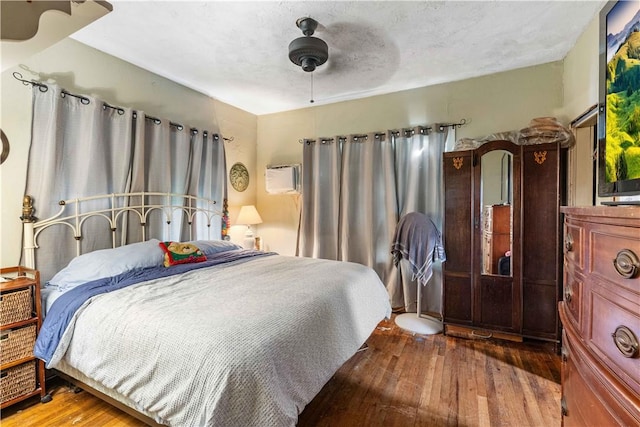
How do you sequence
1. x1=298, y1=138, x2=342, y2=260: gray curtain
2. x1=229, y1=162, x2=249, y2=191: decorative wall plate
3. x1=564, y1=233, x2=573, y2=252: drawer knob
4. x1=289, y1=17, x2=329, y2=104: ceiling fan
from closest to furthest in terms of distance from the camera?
x1=564, y1=233, x2=573, y2=252: drawer knob, x1=289, y1=17, x2=329, y2=104: ceiling fan, x1=298, y1=138, x2=342, y2=260: gray curtain, x1=229, y1=162, x2=249, y2=191: decorative wall plate

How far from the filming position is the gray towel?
2.86 metres

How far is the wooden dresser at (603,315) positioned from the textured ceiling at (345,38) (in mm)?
1833

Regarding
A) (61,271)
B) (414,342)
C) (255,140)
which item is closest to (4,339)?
(61,271)

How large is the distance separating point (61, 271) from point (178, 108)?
6.51 feet

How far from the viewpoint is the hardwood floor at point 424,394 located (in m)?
1.70

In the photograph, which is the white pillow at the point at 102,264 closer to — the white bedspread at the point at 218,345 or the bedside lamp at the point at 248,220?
the white bedspread at the point at 218,345

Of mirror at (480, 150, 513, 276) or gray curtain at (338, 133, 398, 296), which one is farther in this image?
gray curtain at (338, 133, 398, 296)

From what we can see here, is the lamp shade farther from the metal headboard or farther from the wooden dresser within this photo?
the wooden dresser

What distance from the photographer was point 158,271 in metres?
2.23

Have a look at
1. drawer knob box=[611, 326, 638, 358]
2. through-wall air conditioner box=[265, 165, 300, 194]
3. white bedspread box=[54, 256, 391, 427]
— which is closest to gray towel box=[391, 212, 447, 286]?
white bedspread box=[54, 256, 391, 427]

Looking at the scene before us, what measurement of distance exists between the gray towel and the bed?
0.65 meters

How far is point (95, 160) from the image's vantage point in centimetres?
244

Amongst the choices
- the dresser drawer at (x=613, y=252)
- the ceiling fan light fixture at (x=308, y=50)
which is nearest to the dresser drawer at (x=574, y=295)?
the dresser drawer at (x=613, y=252)

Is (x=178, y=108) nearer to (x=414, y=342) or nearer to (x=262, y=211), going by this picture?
(x=262, y=211)
